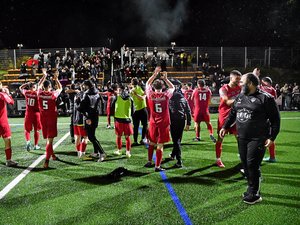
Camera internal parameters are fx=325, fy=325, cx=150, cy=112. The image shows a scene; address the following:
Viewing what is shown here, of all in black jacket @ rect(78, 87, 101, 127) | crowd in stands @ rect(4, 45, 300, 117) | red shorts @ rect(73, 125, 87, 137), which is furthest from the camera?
crowd in stands @ rect(4, 45, 300, 117)

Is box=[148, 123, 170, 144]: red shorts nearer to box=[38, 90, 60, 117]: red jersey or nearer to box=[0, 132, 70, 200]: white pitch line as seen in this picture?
box=[38, 90, 60, 117]: red jersey

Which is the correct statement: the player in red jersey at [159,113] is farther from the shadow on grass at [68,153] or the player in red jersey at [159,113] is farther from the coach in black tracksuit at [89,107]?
the shadow on grass at [68,153]

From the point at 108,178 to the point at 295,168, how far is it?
14.5ft

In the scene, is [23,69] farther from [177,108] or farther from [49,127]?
[177,108]

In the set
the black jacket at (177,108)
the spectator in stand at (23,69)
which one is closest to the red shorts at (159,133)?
the black jacket at (177,108)

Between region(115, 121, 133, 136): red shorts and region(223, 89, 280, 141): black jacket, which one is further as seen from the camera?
region(115, 121, 133, 136): red shorts

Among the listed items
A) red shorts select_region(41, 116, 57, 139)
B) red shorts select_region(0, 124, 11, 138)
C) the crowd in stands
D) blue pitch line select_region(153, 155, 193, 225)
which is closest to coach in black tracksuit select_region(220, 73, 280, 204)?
blue pitch line select_region(153, 155, 193, 225)

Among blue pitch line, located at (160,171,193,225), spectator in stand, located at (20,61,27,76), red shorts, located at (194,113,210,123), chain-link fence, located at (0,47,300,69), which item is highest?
chain-link fence, located at (0,47,300,69)

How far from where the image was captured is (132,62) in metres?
27.6

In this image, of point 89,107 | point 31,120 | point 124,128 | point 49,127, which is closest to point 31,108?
point 31,120

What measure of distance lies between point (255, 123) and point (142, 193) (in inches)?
95.0

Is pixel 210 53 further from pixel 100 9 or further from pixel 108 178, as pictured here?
pixel 108 178

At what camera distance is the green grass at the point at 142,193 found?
4.96 meters

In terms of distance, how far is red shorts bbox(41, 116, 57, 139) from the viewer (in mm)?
8070
